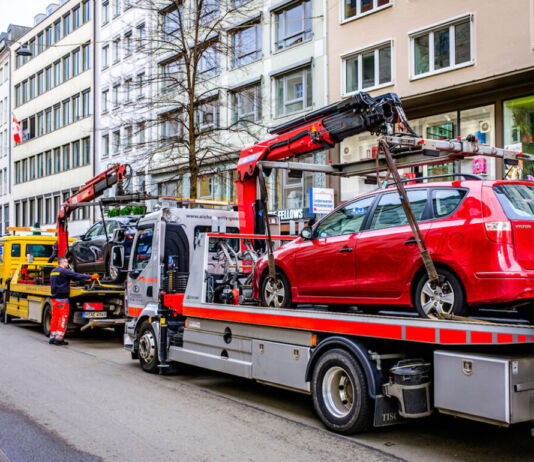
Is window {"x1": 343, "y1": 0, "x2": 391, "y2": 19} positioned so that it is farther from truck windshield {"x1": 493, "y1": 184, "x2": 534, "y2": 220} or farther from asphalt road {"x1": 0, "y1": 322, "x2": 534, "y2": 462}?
truck windshield {"x1": 493, "y1": 184, "x2": 534, "y2": 220}

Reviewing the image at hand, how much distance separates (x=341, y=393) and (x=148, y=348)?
4.42 m

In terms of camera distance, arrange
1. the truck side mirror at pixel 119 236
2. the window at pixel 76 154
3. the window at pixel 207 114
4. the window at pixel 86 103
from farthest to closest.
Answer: the window at pixel 76 154 < the window at pixel 86 103 < the window at pixel 207 114 < the truck side mirror at pixel 119 236

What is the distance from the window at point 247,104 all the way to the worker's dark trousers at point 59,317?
42.0 ft

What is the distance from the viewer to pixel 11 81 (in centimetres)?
5322

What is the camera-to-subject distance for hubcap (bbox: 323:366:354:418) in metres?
6.52

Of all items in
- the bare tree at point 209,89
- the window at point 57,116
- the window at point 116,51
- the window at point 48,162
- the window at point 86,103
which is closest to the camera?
the bare tree at point 209,89

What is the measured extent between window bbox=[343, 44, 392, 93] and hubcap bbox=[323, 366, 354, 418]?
1524 cm

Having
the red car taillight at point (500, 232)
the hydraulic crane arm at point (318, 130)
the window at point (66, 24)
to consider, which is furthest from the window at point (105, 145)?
the red car taillight at point (500, 232)

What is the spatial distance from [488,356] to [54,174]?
42.6 meters

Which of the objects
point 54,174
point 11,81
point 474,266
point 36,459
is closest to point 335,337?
point 474,266

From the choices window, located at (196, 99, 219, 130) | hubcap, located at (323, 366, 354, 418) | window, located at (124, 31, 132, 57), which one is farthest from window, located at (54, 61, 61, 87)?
hubcap, located at (323, 366, 354, 418)

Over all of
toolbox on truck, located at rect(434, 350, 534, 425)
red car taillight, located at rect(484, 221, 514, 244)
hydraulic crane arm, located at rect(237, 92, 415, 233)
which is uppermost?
hydraulic crane arm, located at rect(237, 92, 415, 233)

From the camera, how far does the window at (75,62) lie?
139 ft

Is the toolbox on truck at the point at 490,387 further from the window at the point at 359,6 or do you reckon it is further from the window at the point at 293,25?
the window at the point at 293,25
